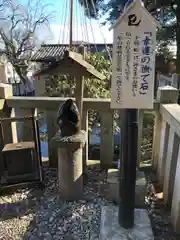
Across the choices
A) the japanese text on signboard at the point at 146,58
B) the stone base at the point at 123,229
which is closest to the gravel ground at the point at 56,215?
the stone base at the point at 123,229

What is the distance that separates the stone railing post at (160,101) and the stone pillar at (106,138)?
0.46 meters

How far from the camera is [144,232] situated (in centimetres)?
149

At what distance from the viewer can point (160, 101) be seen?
6.98ft

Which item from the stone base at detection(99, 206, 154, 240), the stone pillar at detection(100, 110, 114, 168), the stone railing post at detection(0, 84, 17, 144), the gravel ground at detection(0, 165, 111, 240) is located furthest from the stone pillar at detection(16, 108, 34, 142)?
the stone base at detection(99, 206, 154, 240)

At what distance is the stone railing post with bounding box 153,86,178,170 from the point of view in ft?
6.82

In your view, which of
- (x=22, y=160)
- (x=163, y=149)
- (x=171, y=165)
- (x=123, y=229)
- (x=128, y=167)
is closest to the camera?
(x=128, y=167)

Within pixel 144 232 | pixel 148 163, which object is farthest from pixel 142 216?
pixel 148 163

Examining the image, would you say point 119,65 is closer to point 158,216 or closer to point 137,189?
point 137,189

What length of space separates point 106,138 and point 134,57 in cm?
126

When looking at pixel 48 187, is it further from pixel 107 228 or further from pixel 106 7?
pixel 106 7

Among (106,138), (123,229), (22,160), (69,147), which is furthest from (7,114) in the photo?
(123,229)

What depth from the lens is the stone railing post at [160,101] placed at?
208 cm

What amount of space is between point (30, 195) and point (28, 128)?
70 centimetres

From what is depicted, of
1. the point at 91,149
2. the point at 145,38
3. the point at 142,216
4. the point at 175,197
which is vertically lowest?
the point at 91,149
